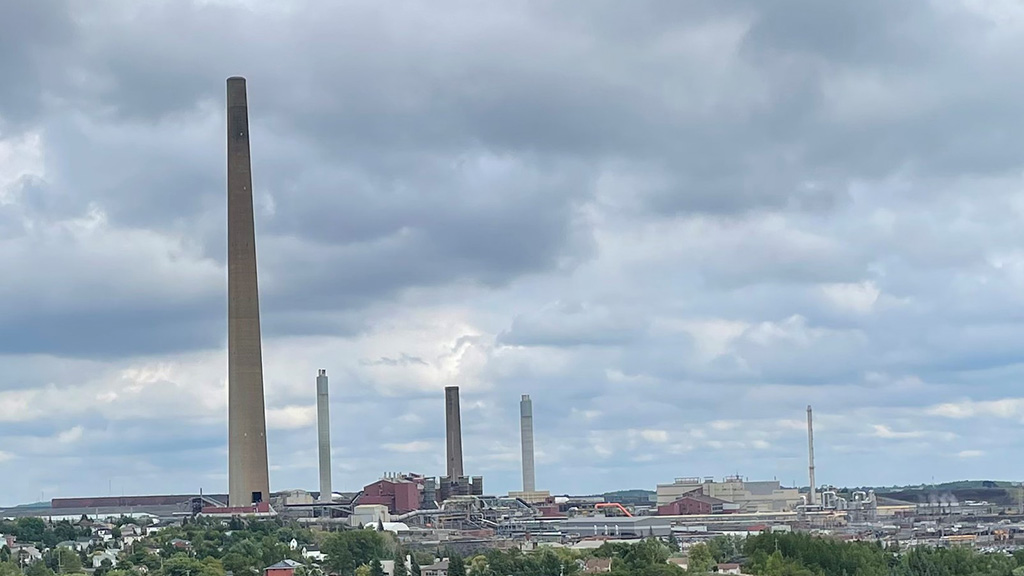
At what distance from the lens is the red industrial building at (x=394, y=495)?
18100cm

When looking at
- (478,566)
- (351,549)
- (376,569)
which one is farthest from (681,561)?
(351,549)

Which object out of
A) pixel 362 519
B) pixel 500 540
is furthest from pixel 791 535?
pixel 362 519

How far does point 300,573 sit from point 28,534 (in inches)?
2200

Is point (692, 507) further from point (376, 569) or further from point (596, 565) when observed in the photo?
point (376, 569)

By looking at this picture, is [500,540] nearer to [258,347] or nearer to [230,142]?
[258,347]

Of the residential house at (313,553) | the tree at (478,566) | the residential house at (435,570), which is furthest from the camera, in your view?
the residential house at (313,553)

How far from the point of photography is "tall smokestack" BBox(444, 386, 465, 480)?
18362 centimetres

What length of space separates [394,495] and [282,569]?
76.1 meters

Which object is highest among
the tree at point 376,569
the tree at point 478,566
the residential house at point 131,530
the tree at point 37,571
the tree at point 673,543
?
the residential house at point 131,530

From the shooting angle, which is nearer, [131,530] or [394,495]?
[131,530]

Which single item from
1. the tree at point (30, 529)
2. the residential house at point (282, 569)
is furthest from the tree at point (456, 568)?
the tree at point (30, 529)

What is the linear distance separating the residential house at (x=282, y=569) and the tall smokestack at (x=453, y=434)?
239 feet

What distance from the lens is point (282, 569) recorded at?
10619cm

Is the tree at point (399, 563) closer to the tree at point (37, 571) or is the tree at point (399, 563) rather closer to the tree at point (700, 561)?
the tree at point (700, 561)
